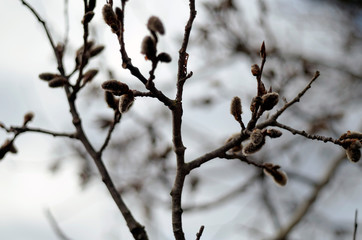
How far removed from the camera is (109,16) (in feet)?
4.15

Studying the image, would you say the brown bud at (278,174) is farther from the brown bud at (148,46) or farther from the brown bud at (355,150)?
the brown bud at (148,46)

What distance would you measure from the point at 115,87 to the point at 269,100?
0.61m

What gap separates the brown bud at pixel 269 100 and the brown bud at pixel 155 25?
0.52 meters

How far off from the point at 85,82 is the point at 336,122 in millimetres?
4516

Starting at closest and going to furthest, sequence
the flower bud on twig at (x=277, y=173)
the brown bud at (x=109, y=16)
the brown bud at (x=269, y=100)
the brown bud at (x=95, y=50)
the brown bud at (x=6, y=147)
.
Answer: the brown bud at (x=109, y=16) → the brown bud at (x=269, y=100) → the flower bud on twig at (x=277, y=173) → the brown bud at (x=6, y=147) → the brown bud at (x=95, y=50)

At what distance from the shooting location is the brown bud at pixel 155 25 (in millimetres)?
1481

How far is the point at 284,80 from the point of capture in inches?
163

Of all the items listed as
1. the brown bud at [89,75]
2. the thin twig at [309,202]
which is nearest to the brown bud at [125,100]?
the brown bud at [89,75]

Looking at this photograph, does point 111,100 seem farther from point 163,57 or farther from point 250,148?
point 250,148

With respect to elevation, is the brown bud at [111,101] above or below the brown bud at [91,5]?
below

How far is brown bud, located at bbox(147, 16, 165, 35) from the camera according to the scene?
1.48 m

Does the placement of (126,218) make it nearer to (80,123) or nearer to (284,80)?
(80,123)

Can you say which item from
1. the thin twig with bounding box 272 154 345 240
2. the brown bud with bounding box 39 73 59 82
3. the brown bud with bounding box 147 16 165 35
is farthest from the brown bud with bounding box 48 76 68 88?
the thin twig with bounding box 272 154 345 240

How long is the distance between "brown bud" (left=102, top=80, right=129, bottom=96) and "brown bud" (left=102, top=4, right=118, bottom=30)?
0.70ft
